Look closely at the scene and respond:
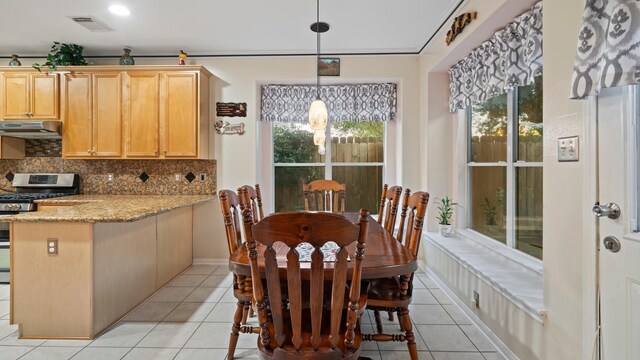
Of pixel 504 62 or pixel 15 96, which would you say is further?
pixel 15 96

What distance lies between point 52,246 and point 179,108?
1881mm

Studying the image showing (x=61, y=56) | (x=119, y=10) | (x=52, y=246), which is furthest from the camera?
(x=61, y=56)

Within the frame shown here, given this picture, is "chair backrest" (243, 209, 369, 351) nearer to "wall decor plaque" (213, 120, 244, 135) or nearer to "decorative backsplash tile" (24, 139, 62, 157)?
"wall decor plaque" (213, 120, 244, 135)

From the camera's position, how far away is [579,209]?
1.44m

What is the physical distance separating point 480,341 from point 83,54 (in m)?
4.98

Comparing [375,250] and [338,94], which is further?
[338,94]

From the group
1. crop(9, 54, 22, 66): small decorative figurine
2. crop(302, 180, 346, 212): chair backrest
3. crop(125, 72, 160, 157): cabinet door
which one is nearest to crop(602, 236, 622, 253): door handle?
crop(302, 180, 346, 212): chair backrest

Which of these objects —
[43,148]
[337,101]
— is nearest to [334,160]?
[337,101]

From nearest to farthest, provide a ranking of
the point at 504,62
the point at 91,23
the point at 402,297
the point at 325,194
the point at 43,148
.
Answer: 1. the point at 402,297
2. the point at 504,62
3. the point at 91,23
4. the point at 325,194
5. the point at 43,148

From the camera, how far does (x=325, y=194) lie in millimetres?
3299

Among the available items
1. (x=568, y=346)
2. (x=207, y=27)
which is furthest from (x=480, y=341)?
(x=207, y=27)

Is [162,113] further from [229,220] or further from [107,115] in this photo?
[229,220]

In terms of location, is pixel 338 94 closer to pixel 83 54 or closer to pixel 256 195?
pixel 256 195

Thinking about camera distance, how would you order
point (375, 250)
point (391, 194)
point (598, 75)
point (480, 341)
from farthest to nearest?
point (391, 194) < point (480, 341) < point (375, 250) < point (598, 75)
